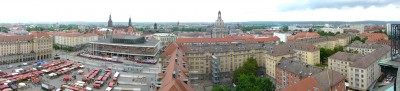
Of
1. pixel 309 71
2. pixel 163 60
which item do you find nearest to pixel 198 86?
pixel 163 60

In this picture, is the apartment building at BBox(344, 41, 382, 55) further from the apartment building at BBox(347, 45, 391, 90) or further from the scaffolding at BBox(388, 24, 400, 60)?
the scaffolding at BBox(388, 24, 400, 60)

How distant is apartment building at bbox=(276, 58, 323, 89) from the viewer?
43.9 m

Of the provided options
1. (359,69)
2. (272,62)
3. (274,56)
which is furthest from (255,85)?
(359,69)

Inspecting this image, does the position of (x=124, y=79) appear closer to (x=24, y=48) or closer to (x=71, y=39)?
(x=24, y=48)

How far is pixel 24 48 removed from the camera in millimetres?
82938

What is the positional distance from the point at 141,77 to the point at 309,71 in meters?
29.4

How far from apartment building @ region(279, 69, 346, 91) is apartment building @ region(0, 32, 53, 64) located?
244 feet

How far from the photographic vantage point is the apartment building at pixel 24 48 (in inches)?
3066

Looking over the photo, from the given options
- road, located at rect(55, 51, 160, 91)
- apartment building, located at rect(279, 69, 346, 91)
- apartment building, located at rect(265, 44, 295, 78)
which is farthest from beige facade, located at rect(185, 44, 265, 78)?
apartment building, located at rect(279, 69, 346, 91)

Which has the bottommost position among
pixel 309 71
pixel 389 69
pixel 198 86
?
pixel 198 86

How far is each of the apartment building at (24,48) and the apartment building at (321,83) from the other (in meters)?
74.4

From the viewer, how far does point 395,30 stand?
17.5 metres

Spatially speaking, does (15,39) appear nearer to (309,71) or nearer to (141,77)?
(141,77)

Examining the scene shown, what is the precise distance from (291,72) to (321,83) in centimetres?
1160
